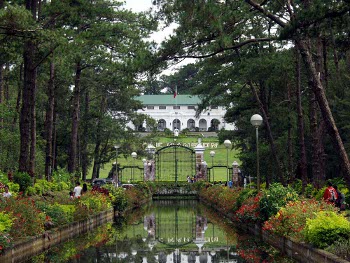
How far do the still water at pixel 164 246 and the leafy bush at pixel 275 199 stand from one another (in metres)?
0.96

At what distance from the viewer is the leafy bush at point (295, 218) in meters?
14.9

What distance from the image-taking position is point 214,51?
59.6 ft

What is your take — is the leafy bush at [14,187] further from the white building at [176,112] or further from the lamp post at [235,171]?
the white building at [176,112]

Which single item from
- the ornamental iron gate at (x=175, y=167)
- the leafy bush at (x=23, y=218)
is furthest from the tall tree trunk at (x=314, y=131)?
the ornamental iron gate at (x=175, y=167)

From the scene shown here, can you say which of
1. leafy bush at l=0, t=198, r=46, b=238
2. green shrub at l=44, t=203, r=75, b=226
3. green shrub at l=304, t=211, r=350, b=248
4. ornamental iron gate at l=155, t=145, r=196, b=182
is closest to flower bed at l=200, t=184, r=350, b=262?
green shrub at l=304, t=211, r=350, b=248

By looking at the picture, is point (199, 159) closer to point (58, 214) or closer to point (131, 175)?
point (131, 175)

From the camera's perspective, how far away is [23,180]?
2473cm

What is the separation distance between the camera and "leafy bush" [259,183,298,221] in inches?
720

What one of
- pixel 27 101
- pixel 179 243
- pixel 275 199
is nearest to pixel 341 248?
pixel 179 243

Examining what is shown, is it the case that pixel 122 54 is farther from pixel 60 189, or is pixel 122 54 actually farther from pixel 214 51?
pixel 214 51

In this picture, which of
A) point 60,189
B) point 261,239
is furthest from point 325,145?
point 261,239

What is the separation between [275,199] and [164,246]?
380cm

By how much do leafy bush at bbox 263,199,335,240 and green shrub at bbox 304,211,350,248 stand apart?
1.22 m

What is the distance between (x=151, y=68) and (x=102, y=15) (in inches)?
385
